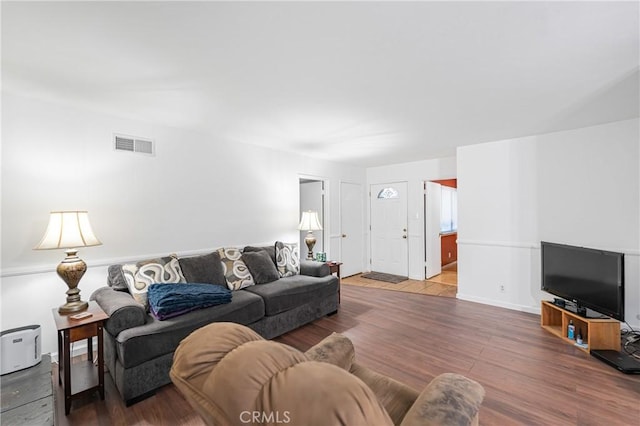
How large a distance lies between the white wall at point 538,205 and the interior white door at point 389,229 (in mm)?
1409

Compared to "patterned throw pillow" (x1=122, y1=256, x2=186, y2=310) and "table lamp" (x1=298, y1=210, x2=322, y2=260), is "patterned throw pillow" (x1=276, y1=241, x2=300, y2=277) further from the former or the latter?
"patterned throw pillow" (x1=122, y1=256, x2=186, y2=310)

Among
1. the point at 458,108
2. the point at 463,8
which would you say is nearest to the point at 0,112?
the point at 463,8

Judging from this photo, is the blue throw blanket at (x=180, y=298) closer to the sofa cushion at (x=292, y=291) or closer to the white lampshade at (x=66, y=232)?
the sofa cushion at (x=292, y=291)

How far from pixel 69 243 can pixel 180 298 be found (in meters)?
0.93

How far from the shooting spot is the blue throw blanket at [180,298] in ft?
7.12

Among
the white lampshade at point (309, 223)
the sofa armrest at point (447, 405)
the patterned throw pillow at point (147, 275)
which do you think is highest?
the white lampshade at point (309, 223)

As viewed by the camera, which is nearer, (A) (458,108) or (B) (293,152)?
(A) (458,108)

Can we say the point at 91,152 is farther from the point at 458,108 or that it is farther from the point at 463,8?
the point at 458,108

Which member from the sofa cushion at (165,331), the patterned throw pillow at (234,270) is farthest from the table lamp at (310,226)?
the sofa cushion at (165,331)

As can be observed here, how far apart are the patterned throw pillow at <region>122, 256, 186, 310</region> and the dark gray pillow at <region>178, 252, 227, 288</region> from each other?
8cm

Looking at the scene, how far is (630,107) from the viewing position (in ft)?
8.68

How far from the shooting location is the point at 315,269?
11.9ft

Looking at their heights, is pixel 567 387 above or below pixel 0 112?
below

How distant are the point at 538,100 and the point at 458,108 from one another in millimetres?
663
